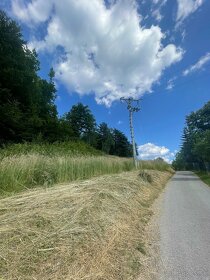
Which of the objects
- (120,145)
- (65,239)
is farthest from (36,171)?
(120,145)

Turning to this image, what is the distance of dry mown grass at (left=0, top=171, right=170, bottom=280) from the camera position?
3619 mm

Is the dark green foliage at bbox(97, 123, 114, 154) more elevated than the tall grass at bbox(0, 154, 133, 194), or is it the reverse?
the dark green foliage at bbox(97, 123, 114, 154)

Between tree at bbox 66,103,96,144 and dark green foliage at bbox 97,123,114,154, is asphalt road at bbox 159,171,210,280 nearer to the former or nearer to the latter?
tree at bbox 66,103,96,144

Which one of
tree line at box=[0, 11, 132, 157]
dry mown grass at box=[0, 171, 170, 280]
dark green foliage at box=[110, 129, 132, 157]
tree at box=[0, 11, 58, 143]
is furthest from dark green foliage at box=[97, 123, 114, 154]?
dry mown grass at box=[0, 171, 170, 280]

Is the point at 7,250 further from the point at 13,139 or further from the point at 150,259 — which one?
the point at 13,139

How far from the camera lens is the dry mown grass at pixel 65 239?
3.62 meters

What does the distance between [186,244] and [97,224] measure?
1.80 metres

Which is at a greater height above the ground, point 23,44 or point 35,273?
point 23,44

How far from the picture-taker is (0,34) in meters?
29.3

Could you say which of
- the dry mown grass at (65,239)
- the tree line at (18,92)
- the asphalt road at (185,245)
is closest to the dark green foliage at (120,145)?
the tree line at (18,92)

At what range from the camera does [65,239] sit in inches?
168

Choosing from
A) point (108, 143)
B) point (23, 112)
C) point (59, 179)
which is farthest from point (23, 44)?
point (108, 143)

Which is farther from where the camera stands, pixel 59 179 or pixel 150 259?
pixel 59 179

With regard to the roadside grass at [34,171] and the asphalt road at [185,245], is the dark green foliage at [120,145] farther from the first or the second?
the asphalt road at [185,245]
